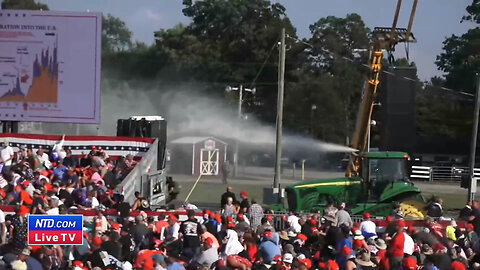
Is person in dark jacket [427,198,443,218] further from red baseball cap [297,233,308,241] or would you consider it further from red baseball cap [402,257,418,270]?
red baseball cap [402,257,418,270]

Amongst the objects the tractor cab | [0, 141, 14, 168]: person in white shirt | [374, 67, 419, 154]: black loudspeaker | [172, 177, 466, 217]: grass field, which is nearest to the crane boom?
[172, 177, 466, 217]: grass field

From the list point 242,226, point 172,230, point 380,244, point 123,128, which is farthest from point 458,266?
point 123,128

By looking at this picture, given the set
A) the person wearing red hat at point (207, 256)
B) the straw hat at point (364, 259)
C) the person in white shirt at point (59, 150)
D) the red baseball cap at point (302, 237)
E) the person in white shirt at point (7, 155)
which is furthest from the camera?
the person in white shirt at point (59, 150)

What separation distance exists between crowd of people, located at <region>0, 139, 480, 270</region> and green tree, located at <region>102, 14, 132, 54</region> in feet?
109

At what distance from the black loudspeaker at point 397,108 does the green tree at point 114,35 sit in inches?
687

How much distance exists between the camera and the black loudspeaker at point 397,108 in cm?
4066

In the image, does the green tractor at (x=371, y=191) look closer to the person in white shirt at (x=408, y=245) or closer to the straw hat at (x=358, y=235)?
the straw hat at (x=358, y=235)

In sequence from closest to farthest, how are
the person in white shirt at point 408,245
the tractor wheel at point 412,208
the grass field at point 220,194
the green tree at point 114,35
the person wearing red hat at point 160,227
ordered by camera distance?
the person in white shirt at point 408,245
the person wearing red hat at point 160,227
the tractor wheel at point 412,208
the grass field at point 220,194
the green tree at point 114,35

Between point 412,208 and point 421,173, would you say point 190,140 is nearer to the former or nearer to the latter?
point 421,173

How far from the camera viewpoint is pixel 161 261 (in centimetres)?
1464

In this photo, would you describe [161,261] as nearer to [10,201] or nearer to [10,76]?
[10,201]

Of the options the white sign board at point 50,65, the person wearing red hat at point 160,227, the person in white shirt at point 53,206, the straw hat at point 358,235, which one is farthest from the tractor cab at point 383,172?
the white sign board at point 50,65

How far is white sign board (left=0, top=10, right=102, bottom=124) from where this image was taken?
1238 inches

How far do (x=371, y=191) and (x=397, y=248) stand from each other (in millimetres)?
9103
